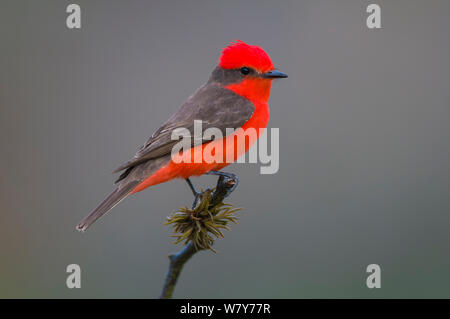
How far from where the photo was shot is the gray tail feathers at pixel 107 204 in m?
3.02

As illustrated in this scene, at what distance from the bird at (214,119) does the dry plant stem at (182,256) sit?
45 centimetres

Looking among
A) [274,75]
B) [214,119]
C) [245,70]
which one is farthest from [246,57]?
[214,119]

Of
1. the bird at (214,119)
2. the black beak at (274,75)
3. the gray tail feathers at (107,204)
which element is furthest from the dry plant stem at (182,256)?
the black beak at (274,75)

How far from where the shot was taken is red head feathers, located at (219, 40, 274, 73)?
153 inches

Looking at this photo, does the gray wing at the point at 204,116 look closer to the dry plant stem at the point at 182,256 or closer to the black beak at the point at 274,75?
the black beak at the point at 274,75

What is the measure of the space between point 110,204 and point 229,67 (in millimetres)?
1650

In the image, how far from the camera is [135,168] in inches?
137

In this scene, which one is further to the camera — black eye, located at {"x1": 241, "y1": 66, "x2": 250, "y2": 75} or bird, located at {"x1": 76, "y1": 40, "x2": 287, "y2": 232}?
black eye, located at {"x1": 241, "y1": 66, "x2": 250, "y2": 75}

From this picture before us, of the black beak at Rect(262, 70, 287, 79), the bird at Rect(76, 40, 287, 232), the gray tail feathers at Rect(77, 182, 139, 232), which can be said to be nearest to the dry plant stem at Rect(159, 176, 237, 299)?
the bird at Rect(76, 40, 287, 232)

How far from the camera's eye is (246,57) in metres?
3.91

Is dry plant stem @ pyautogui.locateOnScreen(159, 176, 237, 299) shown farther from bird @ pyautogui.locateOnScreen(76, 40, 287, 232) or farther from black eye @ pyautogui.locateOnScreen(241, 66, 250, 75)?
black eye @ pyautogui.locateOnScreen(241, 66, 250, 75)

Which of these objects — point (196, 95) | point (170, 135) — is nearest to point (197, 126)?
point (170, 135)

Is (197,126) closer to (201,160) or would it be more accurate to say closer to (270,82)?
(201,160)

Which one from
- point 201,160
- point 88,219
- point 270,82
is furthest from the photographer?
point 270,82
